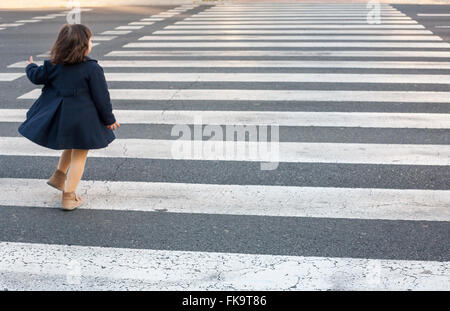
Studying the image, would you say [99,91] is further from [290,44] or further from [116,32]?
[116,32]

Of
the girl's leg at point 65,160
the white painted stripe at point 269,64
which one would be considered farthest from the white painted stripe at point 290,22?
the girl's leg at point 65,160

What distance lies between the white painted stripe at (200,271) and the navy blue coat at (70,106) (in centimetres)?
95

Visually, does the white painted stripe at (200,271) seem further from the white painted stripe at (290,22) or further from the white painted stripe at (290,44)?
the white painted stripe at (290,22)

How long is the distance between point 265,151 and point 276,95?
95.8 inches

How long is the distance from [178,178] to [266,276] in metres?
1.99

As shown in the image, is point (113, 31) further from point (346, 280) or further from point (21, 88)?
point (346, 280)

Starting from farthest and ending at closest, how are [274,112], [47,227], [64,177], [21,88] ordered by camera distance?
1. [21,88]
2. [274,112]
3. [64,177]
4. [47,227]

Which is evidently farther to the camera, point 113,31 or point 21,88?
point 113,31

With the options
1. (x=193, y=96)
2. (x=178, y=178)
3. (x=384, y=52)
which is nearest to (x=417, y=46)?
(x=384, y=52)

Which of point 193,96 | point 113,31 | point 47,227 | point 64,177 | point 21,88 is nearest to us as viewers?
point 47,227

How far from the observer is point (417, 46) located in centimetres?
1262

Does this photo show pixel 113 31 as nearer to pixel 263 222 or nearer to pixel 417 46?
pixel 417 46

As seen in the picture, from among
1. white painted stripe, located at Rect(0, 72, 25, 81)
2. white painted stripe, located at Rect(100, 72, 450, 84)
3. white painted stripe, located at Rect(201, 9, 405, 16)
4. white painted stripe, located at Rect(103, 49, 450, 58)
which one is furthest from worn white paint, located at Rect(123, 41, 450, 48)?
white painted stripe, located at Rect(201, 9, 405, 16)

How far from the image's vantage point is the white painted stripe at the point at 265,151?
6379 millimetres
